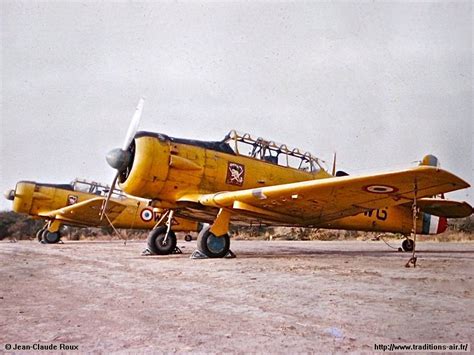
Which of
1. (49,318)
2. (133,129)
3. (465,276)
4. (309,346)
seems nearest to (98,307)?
(49,318)

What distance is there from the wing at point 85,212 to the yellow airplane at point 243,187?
7.83 m

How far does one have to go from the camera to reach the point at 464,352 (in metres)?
1.94

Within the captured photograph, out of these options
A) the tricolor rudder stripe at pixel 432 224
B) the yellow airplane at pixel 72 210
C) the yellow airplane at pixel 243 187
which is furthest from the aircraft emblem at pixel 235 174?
the yellow airplane at pixel 72 210

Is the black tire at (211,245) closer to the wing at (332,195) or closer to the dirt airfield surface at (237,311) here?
the wing at (332,195)

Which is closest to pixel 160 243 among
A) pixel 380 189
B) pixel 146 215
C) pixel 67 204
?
pixel 380 189

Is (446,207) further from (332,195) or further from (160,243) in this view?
(160,243)

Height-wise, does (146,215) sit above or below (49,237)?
above

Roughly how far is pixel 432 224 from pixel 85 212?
1262cm

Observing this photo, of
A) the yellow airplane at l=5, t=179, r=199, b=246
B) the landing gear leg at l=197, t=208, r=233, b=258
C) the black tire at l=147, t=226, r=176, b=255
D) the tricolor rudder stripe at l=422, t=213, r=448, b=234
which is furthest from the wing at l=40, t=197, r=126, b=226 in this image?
the tricolor rudder stripe at l=422, t=213, r=448, b=234

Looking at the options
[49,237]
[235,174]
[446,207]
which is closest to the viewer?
[235,174]

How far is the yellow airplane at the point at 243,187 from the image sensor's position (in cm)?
686

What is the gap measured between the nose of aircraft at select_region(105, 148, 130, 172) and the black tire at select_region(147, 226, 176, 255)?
194 centimetres

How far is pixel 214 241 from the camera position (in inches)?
304

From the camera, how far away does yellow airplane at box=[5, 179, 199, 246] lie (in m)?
17.8
